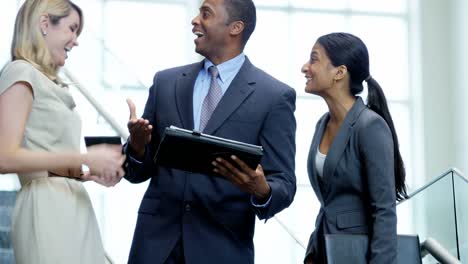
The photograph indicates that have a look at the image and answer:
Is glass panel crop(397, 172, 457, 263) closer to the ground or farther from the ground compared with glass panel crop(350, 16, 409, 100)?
closer to the ground

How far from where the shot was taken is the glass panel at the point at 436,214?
489 cm

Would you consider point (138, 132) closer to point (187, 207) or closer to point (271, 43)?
point (187, 207)

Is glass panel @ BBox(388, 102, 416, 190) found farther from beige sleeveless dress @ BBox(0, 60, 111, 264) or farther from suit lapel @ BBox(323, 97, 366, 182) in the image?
beige sleeveless dress @ BBox(0, 60, 111, 264)

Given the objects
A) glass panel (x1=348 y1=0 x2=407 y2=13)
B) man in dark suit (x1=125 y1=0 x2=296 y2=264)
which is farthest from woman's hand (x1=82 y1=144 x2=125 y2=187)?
glass panel (x1=348 y1=0 x2=407 y2=13)

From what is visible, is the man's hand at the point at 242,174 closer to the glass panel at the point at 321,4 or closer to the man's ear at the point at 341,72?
the man's ear at the point at 341,72

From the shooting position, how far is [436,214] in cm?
500

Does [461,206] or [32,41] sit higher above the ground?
[32,41]

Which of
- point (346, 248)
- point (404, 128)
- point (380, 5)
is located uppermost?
point (380, 5)

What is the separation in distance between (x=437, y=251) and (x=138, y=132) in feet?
6.52

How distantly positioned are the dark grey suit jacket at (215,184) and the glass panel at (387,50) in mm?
6875

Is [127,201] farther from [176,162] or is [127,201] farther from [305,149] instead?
[305,149]

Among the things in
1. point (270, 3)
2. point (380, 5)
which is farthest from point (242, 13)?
point (380, 5)

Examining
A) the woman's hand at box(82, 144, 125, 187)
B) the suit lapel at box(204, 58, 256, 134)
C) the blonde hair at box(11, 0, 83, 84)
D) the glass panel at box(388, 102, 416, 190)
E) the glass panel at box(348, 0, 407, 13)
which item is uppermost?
the glass panel at box(348, 0, 407, 13)

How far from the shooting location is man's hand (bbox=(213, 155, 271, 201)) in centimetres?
298
